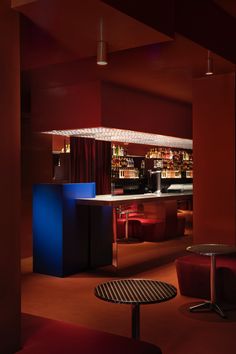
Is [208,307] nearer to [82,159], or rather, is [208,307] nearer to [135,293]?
[135,293]

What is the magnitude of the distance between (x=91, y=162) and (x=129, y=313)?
19.7ft

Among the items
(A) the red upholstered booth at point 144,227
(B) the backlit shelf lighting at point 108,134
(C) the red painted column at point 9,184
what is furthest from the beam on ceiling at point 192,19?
(A) the red upholstered booth at point 144,227

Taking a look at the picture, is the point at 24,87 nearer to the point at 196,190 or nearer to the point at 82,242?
the point at 82,242

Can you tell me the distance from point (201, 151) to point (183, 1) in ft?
7.59

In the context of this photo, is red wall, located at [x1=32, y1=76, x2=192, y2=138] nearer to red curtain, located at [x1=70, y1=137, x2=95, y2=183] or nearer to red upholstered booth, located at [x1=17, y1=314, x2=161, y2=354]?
red curtain, located at [x1=70, y1=137, x2=95, y2=183]

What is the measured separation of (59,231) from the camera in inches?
240

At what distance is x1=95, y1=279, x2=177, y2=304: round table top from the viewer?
2654mm

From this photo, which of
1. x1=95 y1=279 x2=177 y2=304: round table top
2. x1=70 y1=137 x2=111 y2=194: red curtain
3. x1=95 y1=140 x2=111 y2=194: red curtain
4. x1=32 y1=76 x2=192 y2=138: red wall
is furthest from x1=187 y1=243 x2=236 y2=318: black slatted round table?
x1=95 y1=140 x2=111 y2=194: red curtain

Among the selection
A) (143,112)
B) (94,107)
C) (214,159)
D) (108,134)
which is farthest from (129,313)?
(108,134)

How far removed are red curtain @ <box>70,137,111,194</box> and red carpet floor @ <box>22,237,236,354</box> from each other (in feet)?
11.3

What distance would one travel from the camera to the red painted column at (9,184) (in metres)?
2.51

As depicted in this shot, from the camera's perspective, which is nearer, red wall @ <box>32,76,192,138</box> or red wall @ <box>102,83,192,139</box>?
red wall @ <box>32,76,192,138</box>

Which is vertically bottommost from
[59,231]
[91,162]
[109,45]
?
[59,231]

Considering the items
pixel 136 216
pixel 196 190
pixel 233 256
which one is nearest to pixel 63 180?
pixel 136 216
